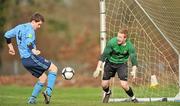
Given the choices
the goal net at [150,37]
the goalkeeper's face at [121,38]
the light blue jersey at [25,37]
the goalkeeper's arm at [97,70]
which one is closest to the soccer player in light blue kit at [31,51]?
the light blue jersey at [25,37]

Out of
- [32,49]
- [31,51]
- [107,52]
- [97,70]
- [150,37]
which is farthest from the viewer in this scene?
[150,37]

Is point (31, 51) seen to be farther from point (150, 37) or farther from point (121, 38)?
point (150, 37)

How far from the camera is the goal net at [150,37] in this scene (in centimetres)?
1456

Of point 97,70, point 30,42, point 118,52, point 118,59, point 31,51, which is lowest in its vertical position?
point 97,70

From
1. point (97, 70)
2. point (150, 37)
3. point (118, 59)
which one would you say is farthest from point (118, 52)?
point (150, 37)

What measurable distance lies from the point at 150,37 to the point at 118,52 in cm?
285

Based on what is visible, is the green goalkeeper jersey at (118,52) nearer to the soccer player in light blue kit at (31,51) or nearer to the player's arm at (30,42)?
the soccer player in light blue kit at (31,51)

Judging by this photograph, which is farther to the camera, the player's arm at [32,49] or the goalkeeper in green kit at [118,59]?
the goalkeeper in green kit at [118,59]

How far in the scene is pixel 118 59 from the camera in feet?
43.6

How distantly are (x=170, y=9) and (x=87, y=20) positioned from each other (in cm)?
3641

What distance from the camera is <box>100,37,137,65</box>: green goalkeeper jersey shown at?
13078 mm

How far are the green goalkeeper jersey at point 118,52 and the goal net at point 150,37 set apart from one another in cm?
100

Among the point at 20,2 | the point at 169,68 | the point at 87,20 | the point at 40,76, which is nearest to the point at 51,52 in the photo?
the point at 20,2

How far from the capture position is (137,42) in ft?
51.6
